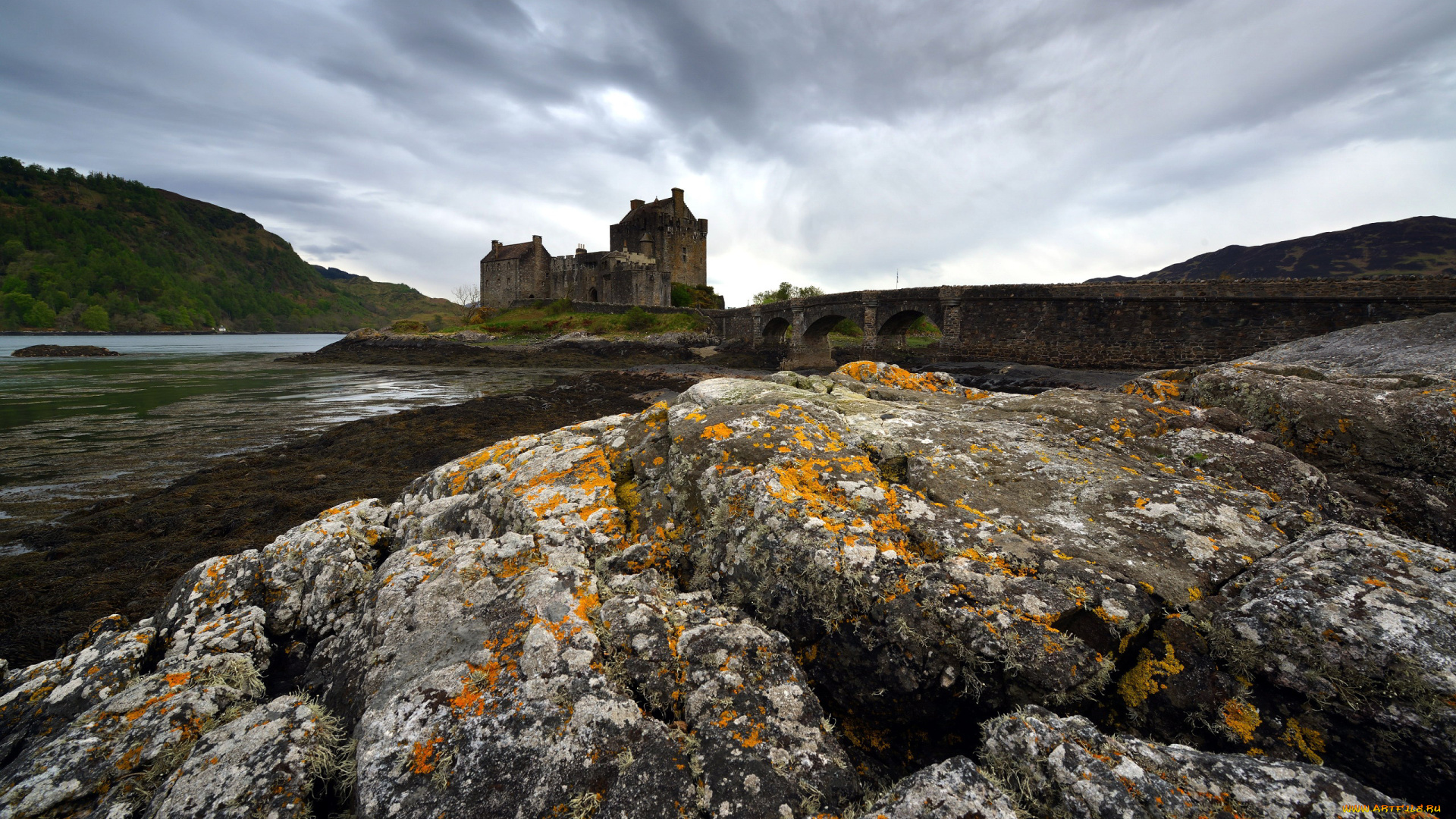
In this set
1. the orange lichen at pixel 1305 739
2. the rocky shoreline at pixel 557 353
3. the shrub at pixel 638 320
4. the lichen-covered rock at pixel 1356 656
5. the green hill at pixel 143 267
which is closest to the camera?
the lichen-covered rock at pixel 1356 656

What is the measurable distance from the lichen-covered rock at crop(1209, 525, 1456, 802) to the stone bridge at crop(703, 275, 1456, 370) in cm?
2587

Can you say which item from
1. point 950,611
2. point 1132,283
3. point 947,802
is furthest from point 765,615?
point 1132,283

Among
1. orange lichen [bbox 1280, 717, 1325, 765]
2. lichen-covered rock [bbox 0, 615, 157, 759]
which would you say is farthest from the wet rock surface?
orange lichen [bbox 1280, 717, 1325, 765]

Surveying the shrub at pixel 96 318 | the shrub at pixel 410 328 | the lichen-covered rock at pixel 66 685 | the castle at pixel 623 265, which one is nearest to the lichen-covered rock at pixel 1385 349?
the lichen-covered rock at pixel 66 685

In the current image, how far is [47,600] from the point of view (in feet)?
18.9

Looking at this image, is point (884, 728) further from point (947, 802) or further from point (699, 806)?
point (699, 806)

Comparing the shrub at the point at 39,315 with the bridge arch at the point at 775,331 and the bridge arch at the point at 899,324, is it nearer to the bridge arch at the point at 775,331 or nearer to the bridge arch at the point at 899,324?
the bridge arch at the point at 775,331

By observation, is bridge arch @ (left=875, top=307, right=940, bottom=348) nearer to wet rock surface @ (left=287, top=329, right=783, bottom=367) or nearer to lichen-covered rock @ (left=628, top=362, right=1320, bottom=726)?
wet rock surface @ (left=287, top=329, right=783, bottom=367)

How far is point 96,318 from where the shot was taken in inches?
3898

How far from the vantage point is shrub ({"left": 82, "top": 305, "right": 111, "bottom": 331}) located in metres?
98.4

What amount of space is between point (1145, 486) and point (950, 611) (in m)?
1.68

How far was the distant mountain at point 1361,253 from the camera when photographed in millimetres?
48469

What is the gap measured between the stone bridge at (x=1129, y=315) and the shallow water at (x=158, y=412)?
72.0 ft

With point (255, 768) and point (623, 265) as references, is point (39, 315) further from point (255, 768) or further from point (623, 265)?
point (255, 768)
